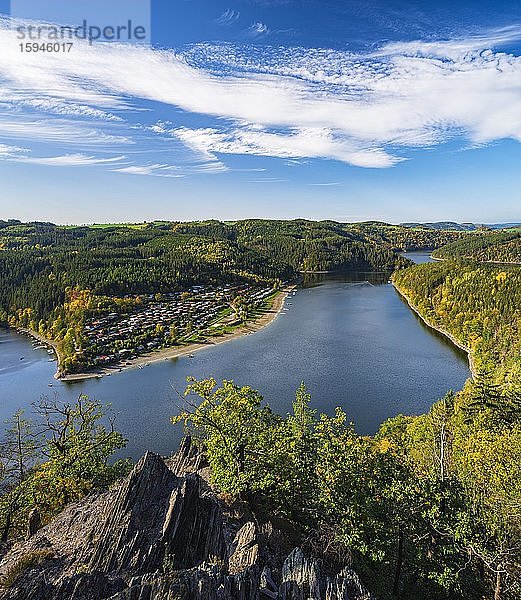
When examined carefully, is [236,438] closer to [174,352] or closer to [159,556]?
[159,556]

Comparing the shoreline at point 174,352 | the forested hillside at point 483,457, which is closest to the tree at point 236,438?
the forested hillside at point 483,457

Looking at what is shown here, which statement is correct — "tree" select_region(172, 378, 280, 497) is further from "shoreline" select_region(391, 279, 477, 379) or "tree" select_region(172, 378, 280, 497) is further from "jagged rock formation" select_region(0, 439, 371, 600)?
"shoreline" select_region(391, 279, 477, 379)

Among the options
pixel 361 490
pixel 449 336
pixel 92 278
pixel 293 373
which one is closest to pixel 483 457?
pixel 361 490

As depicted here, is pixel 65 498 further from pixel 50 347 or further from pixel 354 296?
pixel 354 296

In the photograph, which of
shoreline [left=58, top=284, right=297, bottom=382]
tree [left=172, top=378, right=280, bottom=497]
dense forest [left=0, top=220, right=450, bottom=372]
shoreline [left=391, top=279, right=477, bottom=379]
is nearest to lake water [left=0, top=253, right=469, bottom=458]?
shoreline [left=391, top=279, right=477, bottom=379]

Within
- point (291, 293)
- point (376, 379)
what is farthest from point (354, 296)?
point (376, 379)

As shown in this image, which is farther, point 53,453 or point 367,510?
point 53,453

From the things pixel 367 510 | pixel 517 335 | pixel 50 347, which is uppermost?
pixel 367 510
